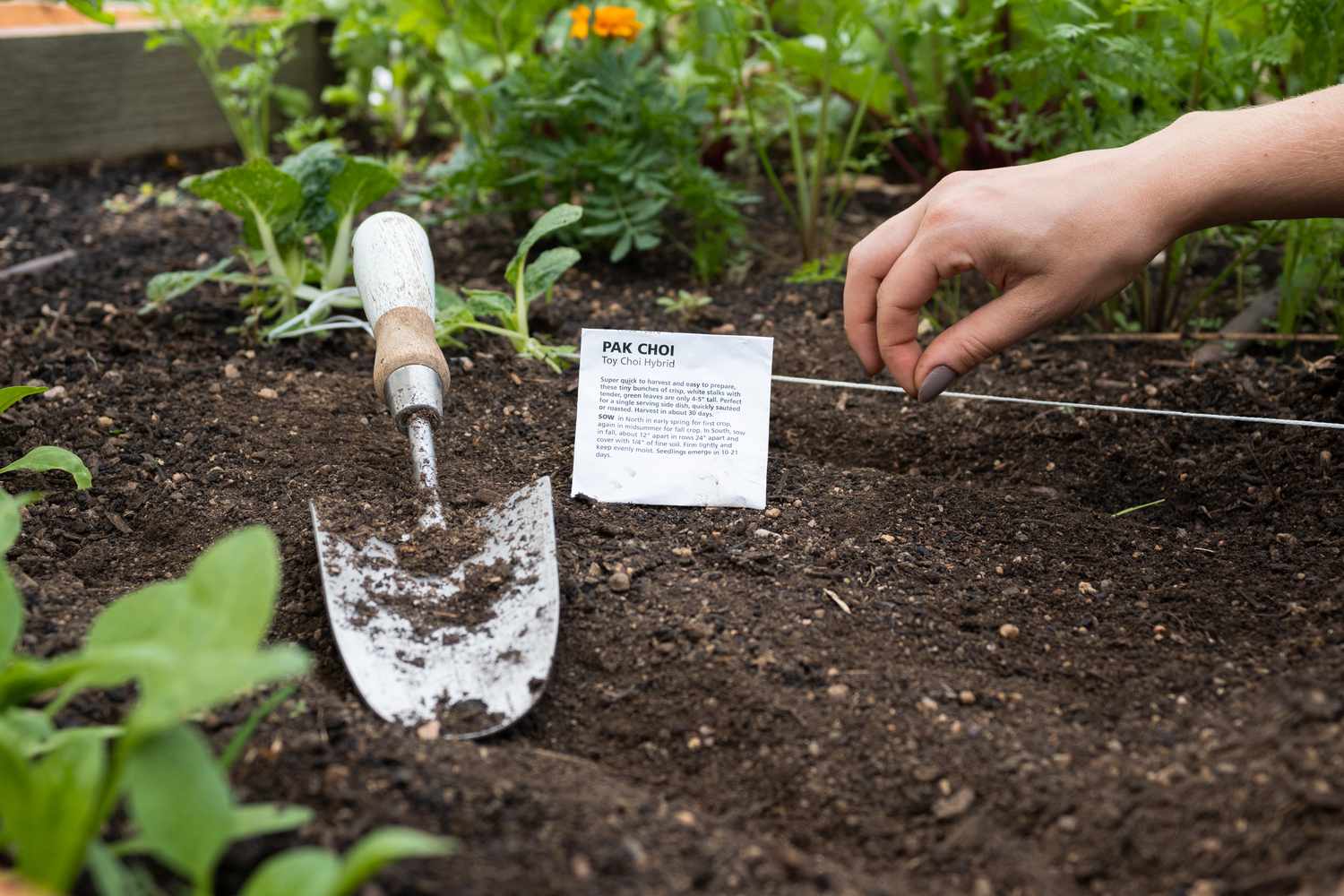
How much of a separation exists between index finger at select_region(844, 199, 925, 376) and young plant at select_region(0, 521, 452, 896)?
3.32 feet

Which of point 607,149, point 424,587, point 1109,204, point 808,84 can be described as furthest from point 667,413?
point 808,84

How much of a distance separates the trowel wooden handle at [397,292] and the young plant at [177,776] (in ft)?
2.44

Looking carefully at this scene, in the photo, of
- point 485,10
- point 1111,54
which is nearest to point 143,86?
point 485,10

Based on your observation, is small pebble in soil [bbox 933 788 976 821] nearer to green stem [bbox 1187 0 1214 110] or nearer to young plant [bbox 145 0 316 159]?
green stem [bbox 1187 0 1214 110]

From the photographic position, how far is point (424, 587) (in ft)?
4.86

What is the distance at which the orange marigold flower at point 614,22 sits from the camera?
2.55 metres

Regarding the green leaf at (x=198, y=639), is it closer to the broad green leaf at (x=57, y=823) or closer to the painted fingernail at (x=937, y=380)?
the broad green leaf at (x=57, y=823)

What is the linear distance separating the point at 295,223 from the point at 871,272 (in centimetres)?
126

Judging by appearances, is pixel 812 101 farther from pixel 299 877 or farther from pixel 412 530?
pixel 299 877

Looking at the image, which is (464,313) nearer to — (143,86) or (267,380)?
(267,380)

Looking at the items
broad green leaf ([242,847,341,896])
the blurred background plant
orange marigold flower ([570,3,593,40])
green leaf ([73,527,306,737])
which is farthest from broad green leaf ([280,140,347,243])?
broad green leaf ([242,847,341,896])

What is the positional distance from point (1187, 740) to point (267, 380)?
166 centimetres

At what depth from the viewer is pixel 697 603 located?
149 cm

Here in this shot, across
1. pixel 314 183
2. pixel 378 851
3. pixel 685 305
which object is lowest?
pixel 685 305
